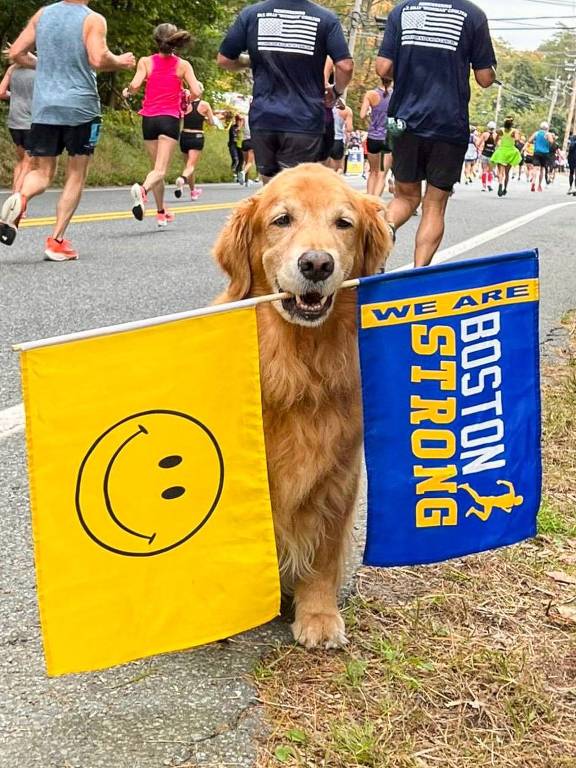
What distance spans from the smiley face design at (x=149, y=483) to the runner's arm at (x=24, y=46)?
301 inches

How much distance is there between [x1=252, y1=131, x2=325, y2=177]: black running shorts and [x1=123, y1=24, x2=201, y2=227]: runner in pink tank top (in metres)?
3.61

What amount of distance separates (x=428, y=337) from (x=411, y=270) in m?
0.19

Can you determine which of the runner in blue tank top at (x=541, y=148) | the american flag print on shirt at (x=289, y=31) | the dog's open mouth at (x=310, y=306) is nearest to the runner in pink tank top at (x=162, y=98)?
the american flag print on shirt at (x=289, y=31)

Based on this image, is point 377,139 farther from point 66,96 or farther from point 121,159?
point 121,159

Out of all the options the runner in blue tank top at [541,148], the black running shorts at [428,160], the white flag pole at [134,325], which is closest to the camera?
the white flag pole at [134,325]

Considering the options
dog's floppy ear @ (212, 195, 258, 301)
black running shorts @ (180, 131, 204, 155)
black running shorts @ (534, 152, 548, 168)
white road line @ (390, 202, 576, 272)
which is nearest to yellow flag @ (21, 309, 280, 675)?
dog's floppy ear @ (212, 195, 258, 301)

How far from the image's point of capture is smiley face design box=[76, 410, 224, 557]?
213cm

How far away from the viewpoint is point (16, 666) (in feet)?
7.73

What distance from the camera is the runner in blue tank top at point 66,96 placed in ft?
27.0

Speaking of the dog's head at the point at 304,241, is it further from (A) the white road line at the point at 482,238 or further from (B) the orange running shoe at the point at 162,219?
(B) the orange running shoe at the point at 162,219

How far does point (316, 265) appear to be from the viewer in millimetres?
2533

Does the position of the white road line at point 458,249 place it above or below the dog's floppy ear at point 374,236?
below

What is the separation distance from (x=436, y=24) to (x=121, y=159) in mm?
14451

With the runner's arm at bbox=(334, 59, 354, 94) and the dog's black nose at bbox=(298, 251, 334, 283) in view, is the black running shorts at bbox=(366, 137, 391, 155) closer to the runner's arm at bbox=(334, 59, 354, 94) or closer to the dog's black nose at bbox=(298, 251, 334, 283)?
the runner's arm at bbox=(334, 59, 354, 94)
